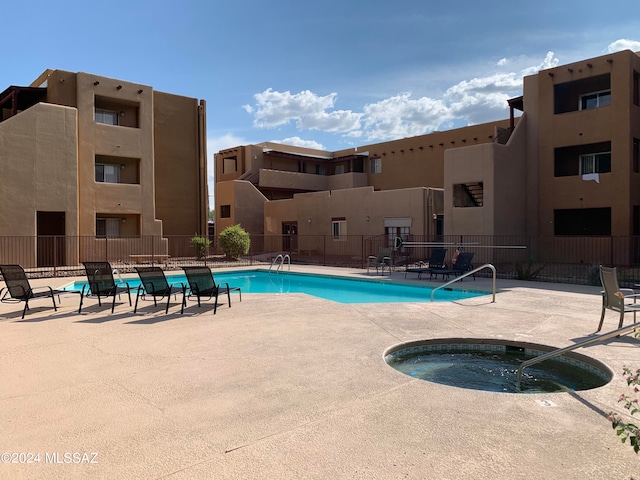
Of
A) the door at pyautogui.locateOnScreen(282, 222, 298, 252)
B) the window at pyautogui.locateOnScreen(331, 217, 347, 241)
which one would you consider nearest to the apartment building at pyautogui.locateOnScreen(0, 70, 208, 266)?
the door at pyautogui.locateOnScreen(282, 222, 298, 252)

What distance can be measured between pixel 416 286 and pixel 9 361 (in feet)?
36.6

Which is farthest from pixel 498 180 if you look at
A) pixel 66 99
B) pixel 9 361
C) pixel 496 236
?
pixel 66 99

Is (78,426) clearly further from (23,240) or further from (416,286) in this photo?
(23,240)

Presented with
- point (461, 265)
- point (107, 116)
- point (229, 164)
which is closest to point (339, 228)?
point (461, 265)

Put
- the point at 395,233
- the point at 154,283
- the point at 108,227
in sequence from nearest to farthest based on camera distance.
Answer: the point at 154,283, the point at 108,227, the point at 395,233

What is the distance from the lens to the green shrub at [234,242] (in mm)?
24656

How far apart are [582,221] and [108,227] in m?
24.6

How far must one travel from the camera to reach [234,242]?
24625mm

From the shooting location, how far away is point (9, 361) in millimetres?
5758

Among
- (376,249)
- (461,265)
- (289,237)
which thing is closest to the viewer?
(461,265)

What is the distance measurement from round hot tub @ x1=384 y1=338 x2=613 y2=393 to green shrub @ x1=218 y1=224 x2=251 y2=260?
747 inches

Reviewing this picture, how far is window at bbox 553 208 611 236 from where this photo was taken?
22219 millimetres

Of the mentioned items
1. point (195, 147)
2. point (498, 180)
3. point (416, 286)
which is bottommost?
point (416, 286)

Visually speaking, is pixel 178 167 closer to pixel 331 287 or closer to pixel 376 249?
pixel 376 249
